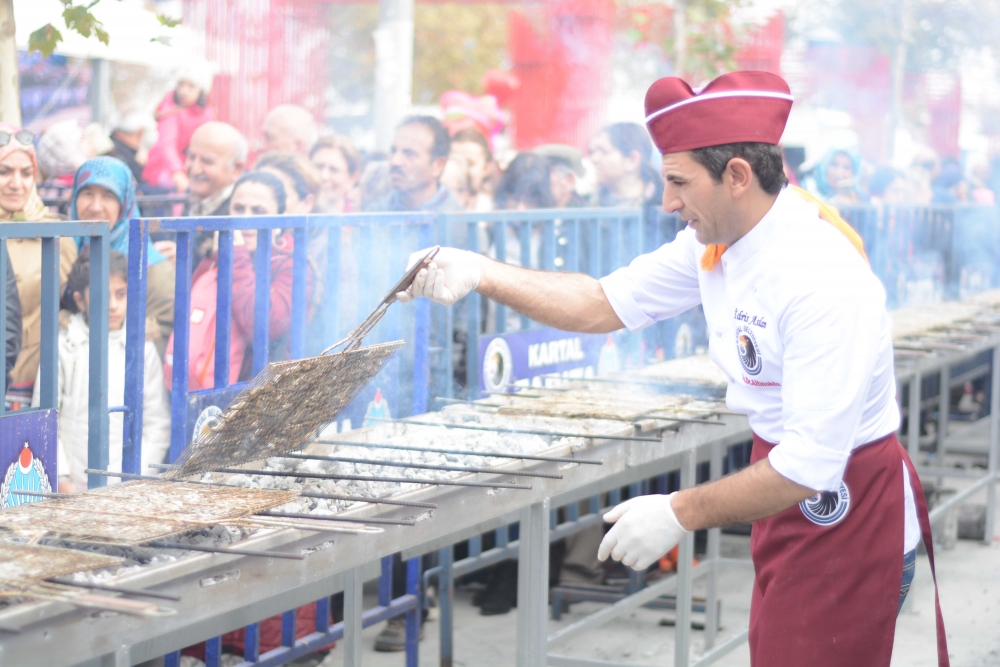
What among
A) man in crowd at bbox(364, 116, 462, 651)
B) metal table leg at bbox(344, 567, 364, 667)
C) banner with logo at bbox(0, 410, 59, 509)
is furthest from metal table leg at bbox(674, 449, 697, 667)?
man in crowd at bbox(364, 116, 462, 651)

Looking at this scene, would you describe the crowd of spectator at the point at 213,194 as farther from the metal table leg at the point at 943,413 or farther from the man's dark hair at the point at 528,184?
the metal table leg at the point at 943,413

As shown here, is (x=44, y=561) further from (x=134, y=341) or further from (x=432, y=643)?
(x=432, y=643)

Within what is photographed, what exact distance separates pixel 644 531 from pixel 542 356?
8.21ft

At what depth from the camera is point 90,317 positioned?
2756mm

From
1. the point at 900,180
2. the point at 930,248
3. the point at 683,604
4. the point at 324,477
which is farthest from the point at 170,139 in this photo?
the point at 900,180

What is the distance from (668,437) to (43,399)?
67.3 inches

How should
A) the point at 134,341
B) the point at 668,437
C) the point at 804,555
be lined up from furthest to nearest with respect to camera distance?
the point at 668,437 < the point at 134,341 < the point at 804,555

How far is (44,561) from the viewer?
1840 millimetres

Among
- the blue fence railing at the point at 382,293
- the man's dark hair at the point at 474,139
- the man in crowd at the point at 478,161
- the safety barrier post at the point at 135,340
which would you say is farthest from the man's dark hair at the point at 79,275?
the man's dark hair at the point at 474,139

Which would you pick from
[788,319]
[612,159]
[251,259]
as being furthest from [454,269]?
[612,159]

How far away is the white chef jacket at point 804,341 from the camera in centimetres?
211

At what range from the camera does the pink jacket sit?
7004 mm

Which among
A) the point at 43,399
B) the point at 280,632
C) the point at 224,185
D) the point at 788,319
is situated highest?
the point at 224,185

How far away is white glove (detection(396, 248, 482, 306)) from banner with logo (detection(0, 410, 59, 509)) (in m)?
0.87
